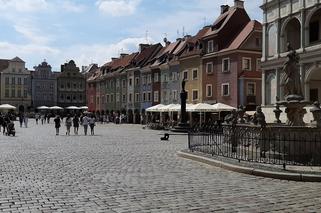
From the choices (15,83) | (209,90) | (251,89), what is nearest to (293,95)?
(251,89)

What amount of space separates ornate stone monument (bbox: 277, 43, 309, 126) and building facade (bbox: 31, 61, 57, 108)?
102m

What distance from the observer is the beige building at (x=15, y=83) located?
111 metres

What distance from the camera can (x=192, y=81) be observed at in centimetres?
→ 5894

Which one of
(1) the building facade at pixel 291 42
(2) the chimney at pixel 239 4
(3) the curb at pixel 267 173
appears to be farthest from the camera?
(2) the chimney at pixel 239 4

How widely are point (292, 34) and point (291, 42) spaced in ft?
2.25

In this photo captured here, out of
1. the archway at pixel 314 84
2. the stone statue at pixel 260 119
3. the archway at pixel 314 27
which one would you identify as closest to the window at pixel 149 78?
the archway at pixel 314 84

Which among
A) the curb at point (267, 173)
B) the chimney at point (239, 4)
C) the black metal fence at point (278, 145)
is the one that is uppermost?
the chimney at point (239, 4)

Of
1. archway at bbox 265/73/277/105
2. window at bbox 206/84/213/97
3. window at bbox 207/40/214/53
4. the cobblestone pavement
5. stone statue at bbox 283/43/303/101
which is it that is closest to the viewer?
the cobblestone pavement

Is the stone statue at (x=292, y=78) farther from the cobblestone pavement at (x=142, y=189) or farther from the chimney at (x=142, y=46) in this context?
the chimney at (x=142, y=46)

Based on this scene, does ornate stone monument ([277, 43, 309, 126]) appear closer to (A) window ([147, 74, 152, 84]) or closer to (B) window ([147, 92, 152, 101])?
(B) window ([147, 92, 152, 101])

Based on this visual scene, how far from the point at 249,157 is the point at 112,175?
220 inches

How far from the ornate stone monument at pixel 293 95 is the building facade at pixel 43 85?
4016 inches

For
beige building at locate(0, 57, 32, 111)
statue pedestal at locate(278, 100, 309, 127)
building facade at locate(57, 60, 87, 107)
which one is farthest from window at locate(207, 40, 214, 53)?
beige building at locate(0, 57, 32, 111)

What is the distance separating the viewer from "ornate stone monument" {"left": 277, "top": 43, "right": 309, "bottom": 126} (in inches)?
687
